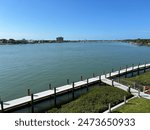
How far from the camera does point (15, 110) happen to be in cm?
1595

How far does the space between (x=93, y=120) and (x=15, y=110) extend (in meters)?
12.5

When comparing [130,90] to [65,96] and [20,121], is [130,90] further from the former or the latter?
[20,121]

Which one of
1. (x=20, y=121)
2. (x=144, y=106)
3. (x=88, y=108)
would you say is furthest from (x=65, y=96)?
(x=20, y=121)

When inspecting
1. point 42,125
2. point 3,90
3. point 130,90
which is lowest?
point 3,90

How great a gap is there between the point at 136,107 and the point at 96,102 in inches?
135

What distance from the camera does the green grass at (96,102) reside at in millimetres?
14688

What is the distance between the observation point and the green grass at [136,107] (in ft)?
45.1

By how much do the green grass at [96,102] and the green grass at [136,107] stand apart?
1.17 metres

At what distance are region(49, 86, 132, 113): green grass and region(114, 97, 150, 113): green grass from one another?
117cm

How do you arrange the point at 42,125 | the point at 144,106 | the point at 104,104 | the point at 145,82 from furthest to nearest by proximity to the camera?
the point at 145,82 → the point at 104,104 → the point at 144,106 → the point at 42,125

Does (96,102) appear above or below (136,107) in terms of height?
below

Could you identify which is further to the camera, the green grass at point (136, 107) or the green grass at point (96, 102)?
the green grass at point (96, 102)

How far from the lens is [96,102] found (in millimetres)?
16125

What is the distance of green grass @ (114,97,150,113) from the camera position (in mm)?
13750
